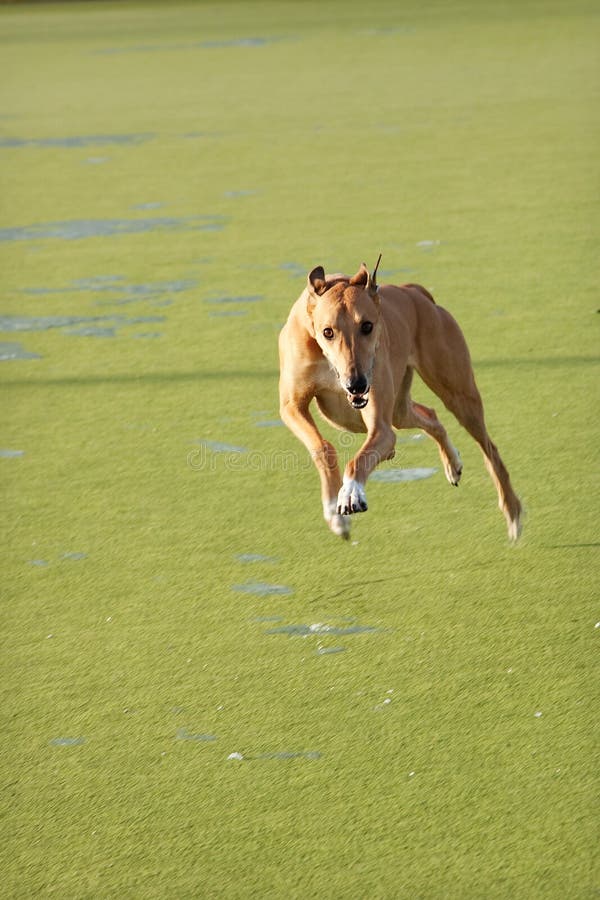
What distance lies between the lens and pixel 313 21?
22.7 meters

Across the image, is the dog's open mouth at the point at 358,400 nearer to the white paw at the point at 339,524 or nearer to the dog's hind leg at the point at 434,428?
the white paw at the point at 339,524

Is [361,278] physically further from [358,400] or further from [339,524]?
[339,524]

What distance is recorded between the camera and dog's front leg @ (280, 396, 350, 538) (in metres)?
3.56

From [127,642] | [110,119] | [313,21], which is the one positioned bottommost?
[313,21]

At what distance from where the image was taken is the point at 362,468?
11.7 ft

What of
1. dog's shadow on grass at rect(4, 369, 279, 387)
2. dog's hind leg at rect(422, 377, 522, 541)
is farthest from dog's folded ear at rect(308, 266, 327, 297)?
dog's shadow on grass at rect(4, 369, 279, 387)

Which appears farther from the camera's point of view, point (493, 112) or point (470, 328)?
point (493, 112)

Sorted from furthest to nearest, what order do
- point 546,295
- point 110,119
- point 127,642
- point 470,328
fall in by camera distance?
point 110,119, point 546,295, point 470,328, point 127,642

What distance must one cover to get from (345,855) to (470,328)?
13.2ft

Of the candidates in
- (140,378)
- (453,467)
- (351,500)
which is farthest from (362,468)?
(140,378)

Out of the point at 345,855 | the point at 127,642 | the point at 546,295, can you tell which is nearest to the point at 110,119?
the point at 546,295

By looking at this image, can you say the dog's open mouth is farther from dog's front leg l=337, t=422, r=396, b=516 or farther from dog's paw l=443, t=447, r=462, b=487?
dog's paw l=443, t=447, r=462, b=487

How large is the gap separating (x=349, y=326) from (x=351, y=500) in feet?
1.40

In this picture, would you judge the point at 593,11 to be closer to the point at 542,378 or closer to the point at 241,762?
the point at 542,378
